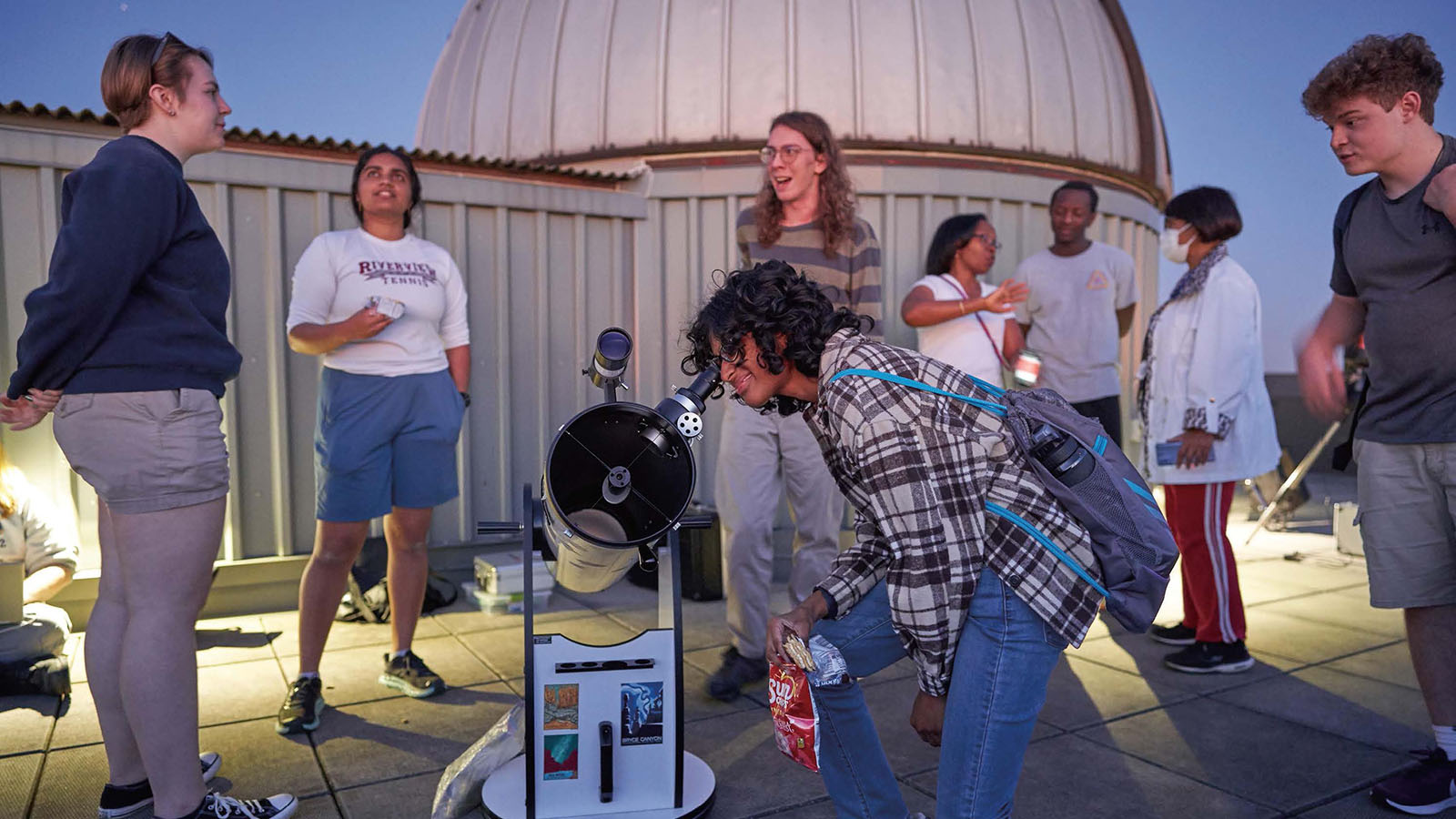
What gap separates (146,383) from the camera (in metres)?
2.16

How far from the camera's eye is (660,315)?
19.0 ft

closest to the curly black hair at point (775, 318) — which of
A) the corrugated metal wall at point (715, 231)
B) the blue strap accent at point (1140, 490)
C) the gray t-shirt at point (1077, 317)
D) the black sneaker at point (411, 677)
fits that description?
the blue strap accent at point (1140, 490)

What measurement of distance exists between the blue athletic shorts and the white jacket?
2.82m

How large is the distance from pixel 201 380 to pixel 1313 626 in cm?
468

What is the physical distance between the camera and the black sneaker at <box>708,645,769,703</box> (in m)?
3.38

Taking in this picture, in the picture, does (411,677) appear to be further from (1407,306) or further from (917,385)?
(1407,306)

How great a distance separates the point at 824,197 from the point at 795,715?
Answer: 222cm

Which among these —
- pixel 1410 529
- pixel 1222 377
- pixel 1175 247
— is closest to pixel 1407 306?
pixel 1410 529

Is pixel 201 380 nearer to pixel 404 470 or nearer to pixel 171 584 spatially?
pixel 171 584

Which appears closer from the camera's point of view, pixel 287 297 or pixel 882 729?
pixel 882 729

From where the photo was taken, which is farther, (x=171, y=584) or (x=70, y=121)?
(x=70, y=121)

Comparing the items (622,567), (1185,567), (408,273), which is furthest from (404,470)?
(1185,567)

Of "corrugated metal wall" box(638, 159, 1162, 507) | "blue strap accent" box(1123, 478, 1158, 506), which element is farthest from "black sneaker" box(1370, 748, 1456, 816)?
"corrugated metal wall" box(638, 159, 1162, 507)

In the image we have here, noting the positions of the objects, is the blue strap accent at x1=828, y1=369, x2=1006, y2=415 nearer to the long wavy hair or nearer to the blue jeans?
the blue jeans
